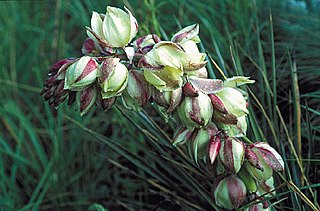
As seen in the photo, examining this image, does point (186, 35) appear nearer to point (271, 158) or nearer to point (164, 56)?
point (164, 56)

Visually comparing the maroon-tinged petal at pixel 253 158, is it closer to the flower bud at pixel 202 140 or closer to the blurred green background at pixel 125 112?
the flower bud at pixel 202 140

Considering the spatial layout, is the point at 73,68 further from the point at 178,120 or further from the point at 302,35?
the point at 302,35

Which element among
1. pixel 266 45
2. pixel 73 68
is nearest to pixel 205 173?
pixel 73 68

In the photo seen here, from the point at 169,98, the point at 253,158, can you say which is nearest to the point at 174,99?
the point at 169,98

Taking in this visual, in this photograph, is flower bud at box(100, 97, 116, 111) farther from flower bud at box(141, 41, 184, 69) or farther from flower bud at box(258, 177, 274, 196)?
flower bud at box(258, 177, 274, 196)

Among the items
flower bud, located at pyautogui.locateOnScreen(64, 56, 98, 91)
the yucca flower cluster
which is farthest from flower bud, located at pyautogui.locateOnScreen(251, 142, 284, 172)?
flower bud, located at pyautogui.locateOnScreen(64, 56, 98, 91)

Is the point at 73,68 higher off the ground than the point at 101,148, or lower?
higher

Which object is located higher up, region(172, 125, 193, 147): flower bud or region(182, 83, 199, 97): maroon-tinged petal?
region(182, 83, 199, 97): maroon-tinged petal
